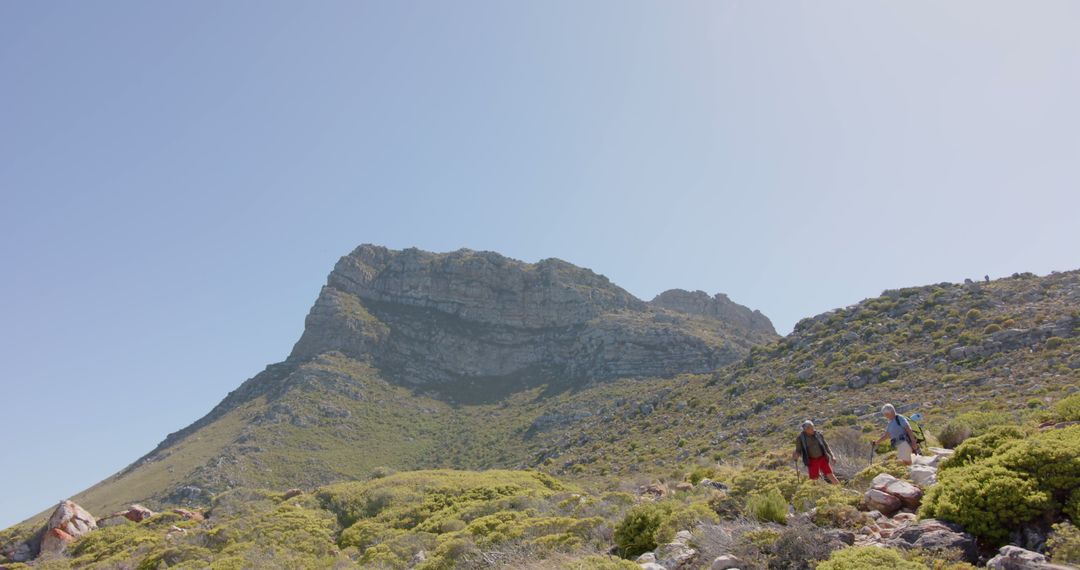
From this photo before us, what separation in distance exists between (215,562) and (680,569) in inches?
508

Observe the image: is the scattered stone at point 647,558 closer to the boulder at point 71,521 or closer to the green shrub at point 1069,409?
the green shrub at point 1069,409

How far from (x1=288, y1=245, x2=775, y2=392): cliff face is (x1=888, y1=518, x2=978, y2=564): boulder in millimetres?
63652

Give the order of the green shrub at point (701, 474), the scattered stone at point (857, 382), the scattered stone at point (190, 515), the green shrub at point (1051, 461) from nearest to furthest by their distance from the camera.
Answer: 1. the green shrub at point (1051, 461)
2. the green shrub at point (701, 474)
3. the scattered stone at point (190, 515)
4. the scattered stone at point (857, 382)

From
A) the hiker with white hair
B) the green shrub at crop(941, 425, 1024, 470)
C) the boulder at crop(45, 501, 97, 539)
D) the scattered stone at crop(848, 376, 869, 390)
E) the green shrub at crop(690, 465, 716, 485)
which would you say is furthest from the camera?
the scattered stone at crop(848, 376, 869, 390)

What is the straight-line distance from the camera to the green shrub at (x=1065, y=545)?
521 cm

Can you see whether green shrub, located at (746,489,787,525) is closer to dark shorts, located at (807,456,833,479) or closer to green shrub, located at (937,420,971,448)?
dark shorts, located at (807,456,833,479)

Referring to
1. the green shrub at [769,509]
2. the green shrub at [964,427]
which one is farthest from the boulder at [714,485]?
the green shrub at [964,427]

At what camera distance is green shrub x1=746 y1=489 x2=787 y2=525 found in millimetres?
8406

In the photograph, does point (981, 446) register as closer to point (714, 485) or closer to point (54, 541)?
point (714, 485)

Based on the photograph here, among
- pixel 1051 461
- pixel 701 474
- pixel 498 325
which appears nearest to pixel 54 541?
pixel 701 474

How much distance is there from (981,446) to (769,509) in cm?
323

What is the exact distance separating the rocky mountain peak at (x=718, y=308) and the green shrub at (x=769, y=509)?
308 feet

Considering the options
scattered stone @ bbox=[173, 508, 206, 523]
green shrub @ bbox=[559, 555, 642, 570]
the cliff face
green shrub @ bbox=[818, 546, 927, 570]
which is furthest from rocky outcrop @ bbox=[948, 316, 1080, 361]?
the cliff face

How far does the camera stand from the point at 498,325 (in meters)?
101
